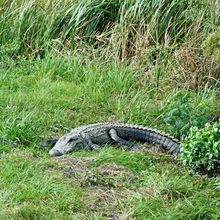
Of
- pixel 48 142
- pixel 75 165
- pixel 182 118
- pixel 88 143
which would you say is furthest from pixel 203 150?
pixel 48 142

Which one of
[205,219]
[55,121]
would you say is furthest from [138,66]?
[205,219]

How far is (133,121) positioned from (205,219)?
2471 mm

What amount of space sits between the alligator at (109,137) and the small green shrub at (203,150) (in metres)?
0.60

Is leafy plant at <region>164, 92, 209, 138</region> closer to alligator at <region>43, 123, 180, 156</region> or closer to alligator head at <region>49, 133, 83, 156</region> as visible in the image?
alligator at <region>43, 123, 180, 156</region>

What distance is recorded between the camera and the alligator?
6375mm

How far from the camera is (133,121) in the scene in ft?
23.3

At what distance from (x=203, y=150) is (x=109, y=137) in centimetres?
124

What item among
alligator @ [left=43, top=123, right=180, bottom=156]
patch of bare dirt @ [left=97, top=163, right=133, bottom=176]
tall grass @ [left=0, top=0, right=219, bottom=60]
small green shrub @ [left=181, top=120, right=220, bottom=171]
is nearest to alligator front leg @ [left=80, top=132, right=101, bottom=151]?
alligator @ [left=43, top=123, right=180, bottom=156]

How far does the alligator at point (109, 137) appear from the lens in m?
6.38

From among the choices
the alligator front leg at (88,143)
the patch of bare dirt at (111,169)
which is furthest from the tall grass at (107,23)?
the patch of bare dirt at (111,169)

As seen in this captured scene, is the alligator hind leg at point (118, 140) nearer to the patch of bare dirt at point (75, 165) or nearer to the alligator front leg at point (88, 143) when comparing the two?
the alligator front leg at point (88, 143)

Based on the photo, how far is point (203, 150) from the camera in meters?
5.67

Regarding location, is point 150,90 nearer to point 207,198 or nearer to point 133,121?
point 133,121

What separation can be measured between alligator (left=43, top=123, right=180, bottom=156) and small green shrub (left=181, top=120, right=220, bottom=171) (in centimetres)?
60
